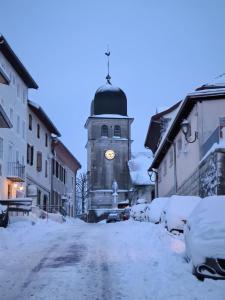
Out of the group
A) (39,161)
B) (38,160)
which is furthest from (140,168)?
(38,160)

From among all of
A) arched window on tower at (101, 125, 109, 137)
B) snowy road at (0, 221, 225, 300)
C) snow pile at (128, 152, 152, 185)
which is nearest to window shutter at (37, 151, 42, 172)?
snow pile at (128, 152, 152, 185)

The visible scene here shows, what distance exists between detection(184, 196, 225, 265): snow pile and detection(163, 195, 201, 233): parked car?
7655 millimetres

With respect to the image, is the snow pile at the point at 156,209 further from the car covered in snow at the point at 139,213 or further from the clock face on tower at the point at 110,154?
the clock face on tower at the point at 110,154

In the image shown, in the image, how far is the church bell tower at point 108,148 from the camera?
82875mm

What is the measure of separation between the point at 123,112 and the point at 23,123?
47.8m

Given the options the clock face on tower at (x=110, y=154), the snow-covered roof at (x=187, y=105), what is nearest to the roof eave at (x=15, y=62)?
the snow-covered roof at (x=187, y=105)

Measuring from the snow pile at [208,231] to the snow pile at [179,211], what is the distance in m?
7.65

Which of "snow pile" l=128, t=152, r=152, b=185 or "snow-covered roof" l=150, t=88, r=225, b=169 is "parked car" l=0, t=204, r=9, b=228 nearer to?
"snow-covered roof" l=150, t=88, r=225, b=169

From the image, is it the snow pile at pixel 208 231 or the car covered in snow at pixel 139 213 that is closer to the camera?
the snow pile at pixel 208 231

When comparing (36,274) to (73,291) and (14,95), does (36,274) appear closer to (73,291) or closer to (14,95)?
(73,291)

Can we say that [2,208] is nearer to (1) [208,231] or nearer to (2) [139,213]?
(2) [139,213]

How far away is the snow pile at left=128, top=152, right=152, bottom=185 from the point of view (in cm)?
6700

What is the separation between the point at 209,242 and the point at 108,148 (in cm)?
7642

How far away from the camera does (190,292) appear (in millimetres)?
8375
